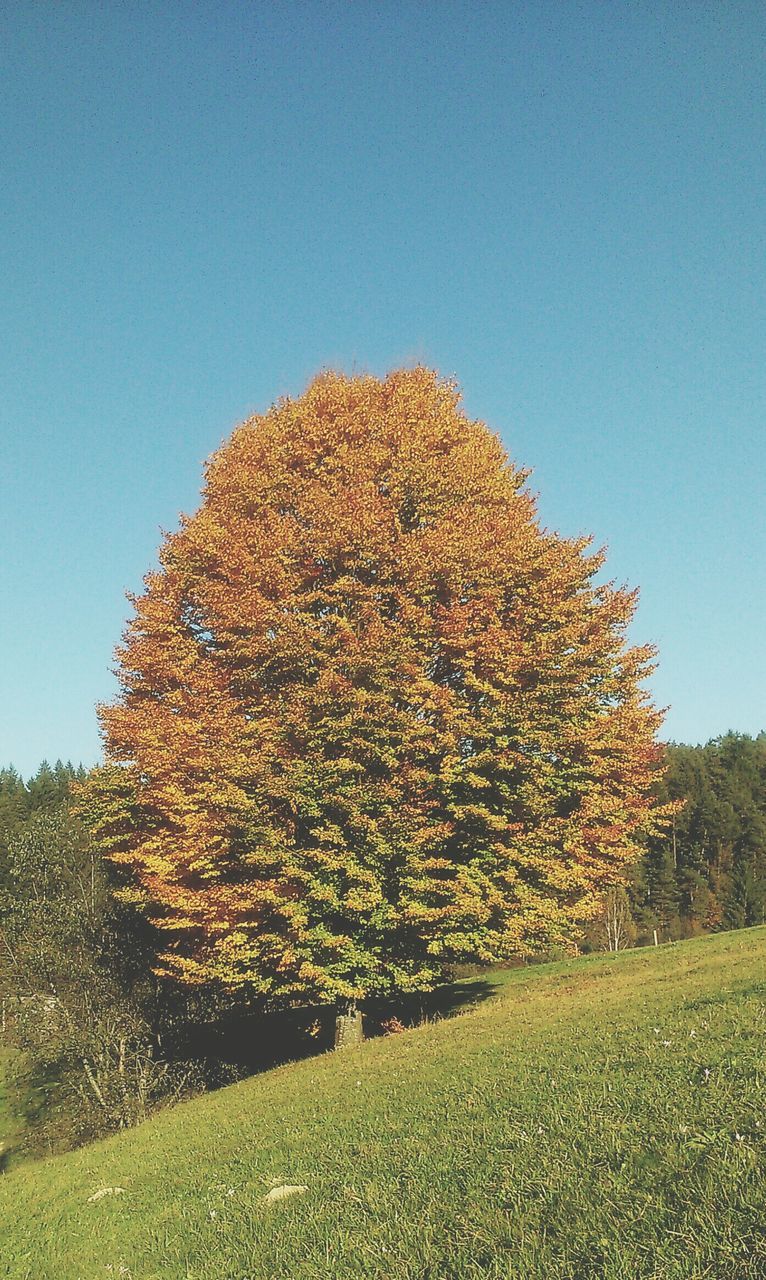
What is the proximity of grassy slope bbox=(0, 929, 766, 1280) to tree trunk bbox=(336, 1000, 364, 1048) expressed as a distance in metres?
5.66

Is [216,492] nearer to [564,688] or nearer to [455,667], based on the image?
[455,667]

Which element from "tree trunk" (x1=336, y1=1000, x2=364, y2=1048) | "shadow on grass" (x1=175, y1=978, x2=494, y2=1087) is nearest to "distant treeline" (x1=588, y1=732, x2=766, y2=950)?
"shadow on grass" (x1=175, y1=978, x2=494, y2=1087)

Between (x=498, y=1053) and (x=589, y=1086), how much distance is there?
482cm

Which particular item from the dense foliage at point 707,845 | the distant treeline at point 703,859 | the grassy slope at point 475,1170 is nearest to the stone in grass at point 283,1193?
the grassy slope at point 475,1170

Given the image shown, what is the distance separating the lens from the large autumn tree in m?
19.6

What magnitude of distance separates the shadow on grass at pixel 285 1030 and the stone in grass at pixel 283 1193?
15.7 m

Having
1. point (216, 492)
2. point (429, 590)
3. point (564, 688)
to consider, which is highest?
point (216, 492)

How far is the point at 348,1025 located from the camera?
22.2m

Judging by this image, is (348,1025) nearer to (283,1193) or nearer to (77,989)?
(77,989)

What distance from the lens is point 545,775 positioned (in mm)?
20297

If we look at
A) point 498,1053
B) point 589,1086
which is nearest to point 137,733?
point 498,1053

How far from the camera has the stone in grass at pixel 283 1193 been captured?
8.50 meters

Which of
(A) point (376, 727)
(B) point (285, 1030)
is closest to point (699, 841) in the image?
(B) point (285, 1030)

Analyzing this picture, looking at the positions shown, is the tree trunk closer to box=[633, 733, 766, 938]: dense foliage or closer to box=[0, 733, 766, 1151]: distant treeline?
box=[0, 733, 766, 1151]: distant treeline
